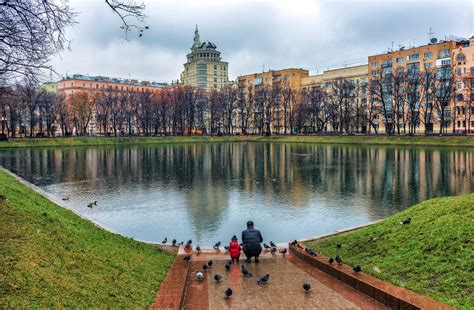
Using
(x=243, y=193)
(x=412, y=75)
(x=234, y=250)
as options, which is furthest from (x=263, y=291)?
(x=412, y=75)

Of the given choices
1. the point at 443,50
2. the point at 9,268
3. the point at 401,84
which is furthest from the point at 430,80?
the point at 9,268

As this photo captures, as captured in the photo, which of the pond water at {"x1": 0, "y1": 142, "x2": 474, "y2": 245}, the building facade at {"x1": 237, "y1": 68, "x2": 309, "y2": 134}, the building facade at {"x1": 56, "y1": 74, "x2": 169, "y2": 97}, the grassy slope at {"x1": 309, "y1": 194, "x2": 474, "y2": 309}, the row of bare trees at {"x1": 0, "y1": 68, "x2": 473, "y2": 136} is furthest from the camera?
the building facade at {"x1": 56, "y1": 74, "x2": 169, "y2": 97}

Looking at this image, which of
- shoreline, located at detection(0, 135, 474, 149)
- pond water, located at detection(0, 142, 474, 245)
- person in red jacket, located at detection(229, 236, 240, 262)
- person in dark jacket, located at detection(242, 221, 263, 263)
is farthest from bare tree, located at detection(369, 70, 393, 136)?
person in red jacket, located at detection(229, 236, 240, 262)

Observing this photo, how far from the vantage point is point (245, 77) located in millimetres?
151250

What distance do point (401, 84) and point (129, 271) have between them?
9217 cm

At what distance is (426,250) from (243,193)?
61.5ft

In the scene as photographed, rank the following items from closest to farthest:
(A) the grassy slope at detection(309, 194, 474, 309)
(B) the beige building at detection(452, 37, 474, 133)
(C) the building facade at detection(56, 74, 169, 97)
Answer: (A) the grassy slope at detection(309, 194, 474, 309) → (B) the beige building at detection(452, 37, 474, 133) → (C) the building facade at detection(56, 74, 169, 97)

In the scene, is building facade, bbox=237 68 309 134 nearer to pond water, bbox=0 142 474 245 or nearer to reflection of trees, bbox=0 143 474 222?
reflection of trees, bbox=0 143 474 222

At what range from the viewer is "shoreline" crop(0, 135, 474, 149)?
72681 millimetres

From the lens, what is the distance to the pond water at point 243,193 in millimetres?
20156

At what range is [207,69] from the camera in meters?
189

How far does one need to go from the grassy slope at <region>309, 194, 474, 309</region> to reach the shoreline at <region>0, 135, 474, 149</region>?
61620 mm

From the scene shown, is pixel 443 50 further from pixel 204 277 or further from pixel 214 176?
pixel 204 277

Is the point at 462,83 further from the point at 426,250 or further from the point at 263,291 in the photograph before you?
the point at 263,291
